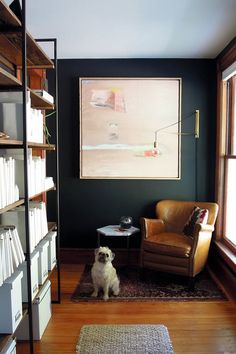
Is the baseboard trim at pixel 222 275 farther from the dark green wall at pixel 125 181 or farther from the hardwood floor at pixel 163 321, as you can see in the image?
the dark green wall at pixel 125 181

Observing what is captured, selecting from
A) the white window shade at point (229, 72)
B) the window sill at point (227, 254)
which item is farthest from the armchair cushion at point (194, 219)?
the white window shade at point (229, 72)

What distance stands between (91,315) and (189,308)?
3.01ft

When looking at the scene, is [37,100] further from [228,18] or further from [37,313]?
[228,18]

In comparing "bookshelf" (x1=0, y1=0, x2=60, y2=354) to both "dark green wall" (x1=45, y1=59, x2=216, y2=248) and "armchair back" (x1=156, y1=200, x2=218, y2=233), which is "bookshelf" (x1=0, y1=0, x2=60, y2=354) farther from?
"armchair back" (x1=156, y1=200, x2=218, y2=233)

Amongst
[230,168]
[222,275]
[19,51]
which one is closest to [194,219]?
[222,275]

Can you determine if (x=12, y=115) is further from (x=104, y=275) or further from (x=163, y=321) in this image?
(x=163, y=321)

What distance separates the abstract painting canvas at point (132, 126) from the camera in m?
4.16

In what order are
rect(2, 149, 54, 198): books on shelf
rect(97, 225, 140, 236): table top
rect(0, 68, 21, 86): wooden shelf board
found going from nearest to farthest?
rect(0, 68, 21, 86): wooden shelf board
rect(2, 149, 54, 198): books on shelf
rect(97, 225, 140, 236): table top

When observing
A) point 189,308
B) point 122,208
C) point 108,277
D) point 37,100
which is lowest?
point 189,308

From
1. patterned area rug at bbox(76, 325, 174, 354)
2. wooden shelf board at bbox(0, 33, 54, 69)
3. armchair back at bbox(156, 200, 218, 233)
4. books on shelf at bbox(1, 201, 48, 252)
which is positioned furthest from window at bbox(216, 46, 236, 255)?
books on shelf at bbox(1, 201, 48, 252)

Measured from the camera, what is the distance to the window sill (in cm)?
332

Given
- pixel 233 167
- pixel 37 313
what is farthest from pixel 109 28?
pixel 37 313

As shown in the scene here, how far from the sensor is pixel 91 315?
288 cm

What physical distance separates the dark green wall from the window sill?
668mm
